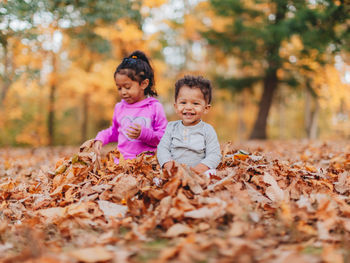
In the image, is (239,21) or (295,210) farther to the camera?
(239,21)

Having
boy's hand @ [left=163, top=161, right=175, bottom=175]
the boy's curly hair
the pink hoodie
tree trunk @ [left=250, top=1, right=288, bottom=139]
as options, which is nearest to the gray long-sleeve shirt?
boy's hand @ [left=163, top=161, right=175, bottom=175]

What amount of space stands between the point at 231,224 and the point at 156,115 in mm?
1884

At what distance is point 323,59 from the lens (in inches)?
384

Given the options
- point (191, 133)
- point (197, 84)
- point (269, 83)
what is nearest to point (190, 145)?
point (191, 133)

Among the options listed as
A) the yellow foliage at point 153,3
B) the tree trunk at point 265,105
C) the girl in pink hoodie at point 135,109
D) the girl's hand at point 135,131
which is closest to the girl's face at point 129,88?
the girl in pink hoodie at point 135,109

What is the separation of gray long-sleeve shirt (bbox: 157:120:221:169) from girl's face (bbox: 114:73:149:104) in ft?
2.58

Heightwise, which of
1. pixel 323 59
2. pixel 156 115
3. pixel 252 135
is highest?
pixel 323 59

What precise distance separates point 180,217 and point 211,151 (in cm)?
88

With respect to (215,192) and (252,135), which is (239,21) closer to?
(252,135)

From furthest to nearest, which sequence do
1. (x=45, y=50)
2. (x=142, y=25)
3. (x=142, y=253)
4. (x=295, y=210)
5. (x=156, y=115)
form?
(x=142, y=25) < (x=45, y=50) < (x=156, y=115) < (x=295, y=210) < (x=142, y=253)

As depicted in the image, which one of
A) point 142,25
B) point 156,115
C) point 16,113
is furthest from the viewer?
point 16,113

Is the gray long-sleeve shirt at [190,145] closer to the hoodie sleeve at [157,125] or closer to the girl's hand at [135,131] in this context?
the girl's hand at [135,131]

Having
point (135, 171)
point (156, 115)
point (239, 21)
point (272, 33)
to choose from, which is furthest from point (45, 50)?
point (135, 171)

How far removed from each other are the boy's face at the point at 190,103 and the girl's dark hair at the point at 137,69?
2.46 ft
